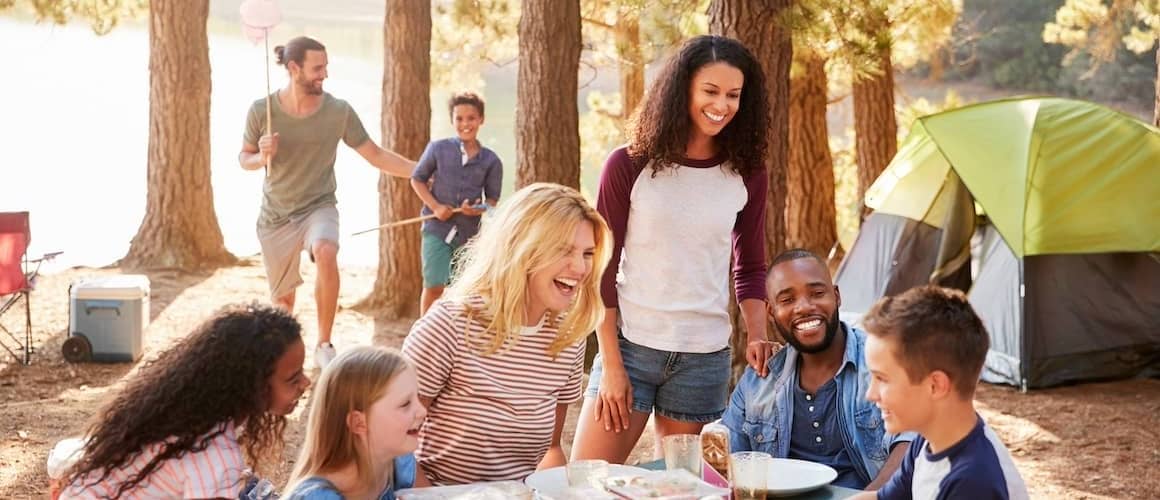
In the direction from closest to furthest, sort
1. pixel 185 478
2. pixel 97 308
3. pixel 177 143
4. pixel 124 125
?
pixel 185 478
pixel 97 308
pixel 177 143
pixel 124 125

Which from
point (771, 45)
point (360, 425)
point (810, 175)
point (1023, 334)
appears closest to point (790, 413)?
point (360, 425)

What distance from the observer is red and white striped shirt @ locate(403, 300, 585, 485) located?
2863 millimetres

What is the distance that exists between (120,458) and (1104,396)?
18.1ft

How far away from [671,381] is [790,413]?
1.43 feet

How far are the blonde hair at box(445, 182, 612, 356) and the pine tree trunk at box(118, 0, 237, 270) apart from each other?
25.0 feet

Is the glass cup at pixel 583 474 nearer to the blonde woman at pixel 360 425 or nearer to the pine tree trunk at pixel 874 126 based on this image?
the blonde woman at pixel 360 425

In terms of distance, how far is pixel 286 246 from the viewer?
6.26 metres

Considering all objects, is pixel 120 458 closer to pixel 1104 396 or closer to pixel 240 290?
pixel 1104 396

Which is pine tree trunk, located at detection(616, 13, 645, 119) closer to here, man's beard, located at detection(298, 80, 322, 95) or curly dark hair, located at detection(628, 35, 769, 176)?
man's beard, located at detection(298, 80, 322, 95)

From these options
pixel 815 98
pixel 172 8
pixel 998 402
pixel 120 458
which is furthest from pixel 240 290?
pixel 120 458

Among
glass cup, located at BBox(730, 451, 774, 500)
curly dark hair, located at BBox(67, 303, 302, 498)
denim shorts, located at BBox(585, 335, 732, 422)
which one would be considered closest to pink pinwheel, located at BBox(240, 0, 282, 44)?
denim shorts, located at BBox(585, 335, 732, 422)

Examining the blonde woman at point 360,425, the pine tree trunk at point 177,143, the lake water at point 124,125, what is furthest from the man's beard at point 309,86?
the lake water at point 124,125

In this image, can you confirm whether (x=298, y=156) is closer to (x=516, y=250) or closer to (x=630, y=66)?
(x=516, y=250)

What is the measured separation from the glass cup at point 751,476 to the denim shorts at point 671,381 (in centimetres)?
100
